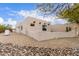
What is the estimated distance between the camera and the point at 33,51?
2.95 m

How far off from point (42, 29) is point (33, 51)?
0.76 feet

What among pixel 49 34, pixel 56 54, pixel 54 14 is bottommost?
pixel 56 54

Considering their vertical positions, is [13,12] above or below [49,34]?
above

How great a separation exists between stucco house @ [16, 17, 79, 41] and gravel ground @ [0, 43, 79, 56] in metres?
0.12

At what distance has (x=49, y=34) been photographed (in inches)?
118

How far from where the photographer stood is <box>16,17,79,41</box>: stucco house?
2951 millimetres

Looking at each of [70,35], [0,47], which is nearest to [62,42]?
[70,35]

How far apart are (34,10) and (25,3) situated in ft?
0.36

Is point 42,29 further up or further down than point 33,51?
further up

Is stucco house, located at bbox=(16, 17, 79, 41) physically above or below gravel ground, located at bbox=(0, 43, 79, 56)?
above

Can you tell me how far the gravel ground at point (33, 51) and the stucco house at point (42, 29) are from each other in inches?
4.8

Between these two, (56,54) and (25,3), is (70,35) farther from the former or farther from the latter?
(25,3)

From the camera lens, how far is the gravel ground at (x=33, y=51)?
9.63ft

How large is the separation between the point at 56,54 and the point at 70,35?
0.23 m
